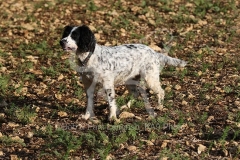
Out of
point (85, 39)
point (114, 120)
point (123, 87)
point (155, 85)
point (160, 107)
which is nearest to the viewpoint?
point (85, 39)

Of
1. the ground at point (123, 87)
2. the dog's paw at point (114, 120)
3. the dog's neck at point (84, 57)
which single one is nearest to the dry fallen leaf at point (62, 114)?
the ground at point (123, 87)

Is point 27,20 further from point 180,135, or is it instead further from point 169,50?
point 180,135

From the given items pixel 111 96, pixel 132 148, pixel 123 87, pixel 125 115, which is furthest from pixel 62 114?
pixel 123 87

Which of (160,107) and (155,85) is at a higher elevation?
(155,85)

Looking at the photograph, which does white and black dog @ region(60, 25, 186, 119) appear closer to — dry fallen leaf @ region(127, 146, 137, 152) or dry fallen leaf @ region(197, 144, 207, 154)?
dry fallen leaf @ region(127, 146, 137, 152)

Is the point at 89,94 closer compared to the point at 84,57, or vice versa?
the point at 84,57

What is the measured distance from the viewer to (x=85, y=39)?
729cm

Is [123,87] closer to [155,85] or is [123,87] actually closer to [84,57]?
[155,85]

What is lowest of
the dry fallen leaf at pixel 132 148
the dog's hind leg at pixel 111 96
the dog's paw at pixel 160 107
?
the dry fallen leaf at pixel 132 148

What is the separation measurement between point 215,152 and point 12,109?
362 centimetres

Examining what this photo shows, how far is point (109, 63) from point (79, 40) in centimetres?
73

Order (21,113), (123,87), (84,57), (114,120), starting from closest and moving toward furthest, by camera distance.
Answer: (84,57), (114,120), (21,113), (123,87)

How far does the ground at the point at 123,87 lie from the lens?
6914 mm

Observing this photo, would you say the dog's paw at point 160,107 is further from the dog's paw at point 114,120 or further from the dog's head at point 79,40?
the dog's head at point 79,40
